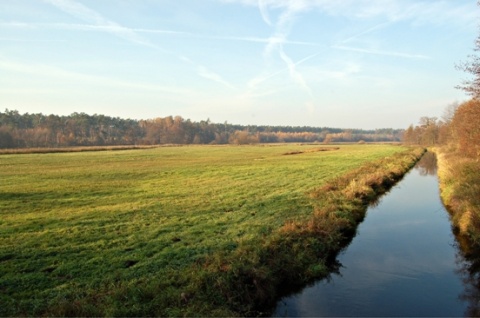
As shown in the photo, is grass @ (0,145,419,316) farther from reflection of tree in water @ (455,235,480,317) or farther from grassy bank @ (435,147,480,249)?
grassy bank @ (435,147,480,249)

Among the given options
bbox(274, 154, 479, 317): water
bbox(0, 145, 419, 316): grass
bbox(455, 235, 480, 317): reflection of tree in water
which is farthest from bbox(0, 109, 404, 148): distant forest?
bbox(455, 235, 480, 317): reflection of tree in water

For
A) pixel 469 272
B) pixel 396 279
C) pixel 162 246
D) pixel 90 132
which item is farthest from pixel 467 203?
pixel 90 132

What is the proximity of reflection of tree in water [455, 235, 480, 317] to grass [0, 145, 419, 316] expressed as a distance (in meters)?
4.77

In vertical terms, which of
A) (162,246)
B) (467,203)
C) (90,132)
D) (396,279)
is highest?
(90,132)

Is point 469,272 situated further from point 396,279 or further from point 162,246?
point 162,246

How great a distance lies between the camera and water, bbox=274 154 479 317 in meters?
11.3

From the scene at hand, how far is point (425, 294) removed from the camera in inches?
484

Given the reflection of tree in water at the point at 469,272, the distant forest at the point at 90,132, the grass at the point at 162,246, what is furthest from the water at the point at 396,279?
the distant forest at the point at 90,132

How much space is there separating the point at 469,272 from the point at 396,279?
10.3 feet

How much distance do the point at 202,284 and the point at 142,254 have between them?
3976 millimetres

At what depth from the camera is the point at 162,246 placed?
1485cm

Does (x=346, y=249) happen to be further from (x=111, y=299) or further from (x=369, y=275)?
(x=111, y=299)

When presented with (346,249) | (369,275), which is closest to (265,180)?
(346,249)

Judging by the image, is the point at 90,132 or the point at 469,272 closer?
the point at 469,272
